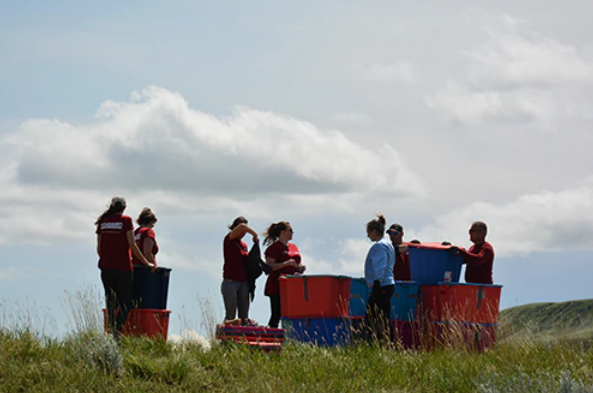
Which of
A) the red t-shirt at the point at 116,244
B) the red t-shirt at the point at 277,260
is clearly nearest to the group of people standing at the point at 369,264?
the red t-shirt at the point at 277,260

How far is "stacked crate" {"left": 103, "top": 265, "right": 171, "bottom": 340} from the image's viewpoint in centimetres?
1073

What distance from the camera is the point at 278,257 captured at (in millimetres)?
11578

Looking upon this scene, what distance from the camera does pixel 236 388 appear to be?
322 inches

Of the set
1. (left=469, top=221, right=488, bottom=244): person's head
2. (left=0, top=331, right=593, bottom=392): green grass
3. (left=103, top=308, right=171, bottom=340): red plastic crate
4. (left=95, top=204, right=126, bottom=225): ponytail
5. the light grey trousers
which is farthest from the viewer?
(left=469, top=221, right=488, bottom=244): person's head

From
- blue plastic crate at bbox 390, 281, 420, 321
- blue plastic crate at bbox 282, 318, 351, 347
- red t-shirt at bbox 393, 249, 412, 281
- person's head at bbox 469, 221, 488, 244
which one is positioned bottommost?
blue plastic crate at bbox 282, 318, 351, 347

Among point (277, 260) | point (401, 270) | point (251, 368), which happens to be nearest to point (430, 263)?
point (401, 270)

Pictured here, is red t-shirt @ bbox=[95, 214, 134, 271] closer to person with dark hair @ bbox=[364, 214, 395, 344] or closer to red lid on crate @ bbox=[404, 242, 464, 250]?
person with dark hair @ bbox=[364, 214, 395, 344]

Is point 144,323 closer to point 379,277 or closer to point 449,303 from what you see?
point 379,277

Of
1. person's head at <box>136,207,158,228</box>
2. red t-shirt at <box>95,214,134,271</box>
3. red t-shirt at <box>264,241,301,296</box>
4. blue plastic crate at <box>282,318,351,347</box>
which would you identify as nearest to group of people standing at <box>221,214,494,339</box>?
red t-shirt at <box>264,241,301,296</box>

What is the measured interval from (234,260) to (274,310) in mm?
1218

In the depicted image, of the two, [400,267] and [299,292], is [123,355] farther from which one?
[400,267]

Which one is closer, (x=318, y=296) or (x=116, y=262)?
(x=116, y=262)

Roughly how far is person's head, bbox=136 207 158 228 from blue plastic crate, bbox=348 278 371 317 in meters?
3.03

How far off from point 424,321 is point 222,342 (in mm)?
3453
